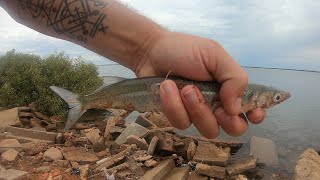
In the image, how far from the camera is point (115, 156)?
1562cm

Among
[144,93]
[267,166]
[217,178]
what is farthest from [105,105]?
[267,166]

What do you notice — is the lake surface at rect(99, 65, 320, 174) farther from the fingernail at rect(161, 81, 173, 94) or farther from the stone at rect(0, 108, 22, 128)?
the fingernail at rect(161, 81, 173, 94)

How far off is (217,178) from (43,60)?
56.1ft

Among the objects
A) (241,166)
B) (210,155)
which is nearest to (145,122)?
(210,155)

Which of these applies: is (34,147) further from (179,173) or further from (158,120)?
(158,120)

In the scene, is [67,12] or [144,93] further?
[67,12]

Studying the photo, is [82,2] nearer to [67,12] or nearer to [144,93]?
[67,12]

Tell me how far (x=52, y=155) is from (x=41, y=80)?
38.5 ft

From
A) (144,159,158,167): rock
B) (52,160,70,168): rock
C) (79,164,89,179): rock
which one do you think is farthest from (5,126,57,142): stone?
(144,159,158,167): rock

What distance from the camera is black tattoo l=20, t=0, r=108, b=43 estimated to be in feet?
16.8

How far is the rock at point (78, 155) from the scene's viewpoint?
15.6 metres

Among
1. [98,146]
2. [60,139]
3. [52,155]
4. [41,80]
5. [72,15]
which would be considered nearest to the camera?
[72,15]

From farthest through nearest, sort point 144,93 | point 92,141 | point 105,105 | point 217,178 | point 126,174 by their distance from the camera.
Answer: point 92,141, point 217,178, point 126,174, point 105,105, point 144,93

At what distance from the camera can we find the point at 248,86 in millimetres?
4621
